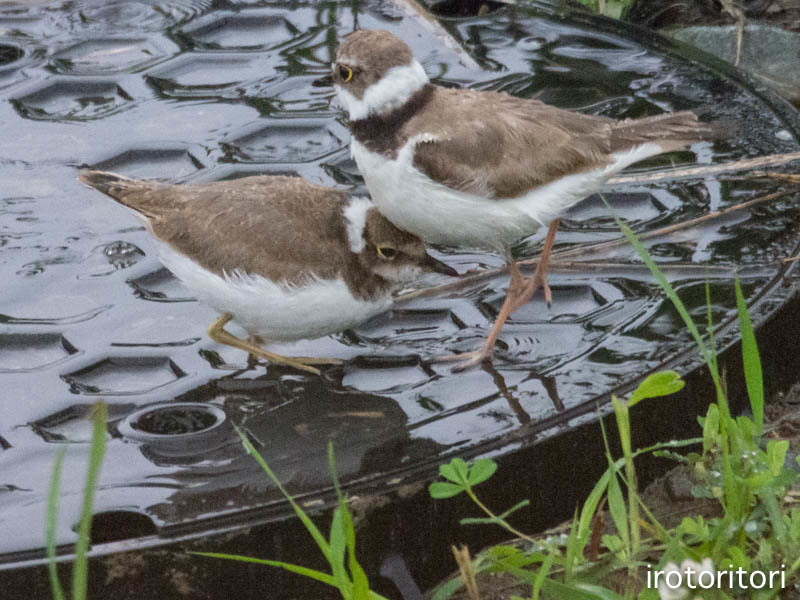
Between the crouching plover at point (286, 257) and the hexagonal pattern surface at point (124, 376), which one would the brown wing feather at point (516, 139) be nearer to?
the crouching plover at point (286, 257)

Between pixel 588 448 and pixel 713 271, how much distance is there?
121 cm

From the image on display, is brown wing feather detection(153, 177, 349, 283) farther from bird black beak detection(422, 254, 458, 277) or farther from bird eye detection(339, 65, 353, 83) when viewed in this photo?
bird eye detection(339, 65, 353, 83)

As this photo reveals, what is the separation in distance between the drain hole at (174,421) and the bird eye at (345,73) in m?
1.44

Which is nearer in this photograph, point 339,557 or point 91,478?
point 91,478

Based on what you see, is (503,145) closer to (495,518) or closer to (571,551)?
(495,518)

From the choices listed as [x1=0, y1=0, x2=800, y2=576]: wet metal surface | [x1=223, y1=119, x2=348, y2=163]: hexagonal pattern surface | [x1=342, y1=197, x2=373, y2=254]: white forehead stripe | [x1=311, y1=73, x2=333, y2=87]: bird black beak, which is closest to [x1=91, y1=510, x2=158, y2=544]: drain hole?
[x1=0, y1=0, x2=800, y2=576]: wet metal surface

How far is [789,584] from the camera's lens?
344 cm

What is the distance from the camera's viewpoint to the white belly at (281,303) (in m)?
4.05

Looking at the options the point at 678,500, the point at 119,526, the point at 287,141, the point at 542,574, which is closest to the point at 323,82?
the point at 287,141

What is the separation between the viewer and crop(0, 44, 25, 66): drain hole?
20.9ft

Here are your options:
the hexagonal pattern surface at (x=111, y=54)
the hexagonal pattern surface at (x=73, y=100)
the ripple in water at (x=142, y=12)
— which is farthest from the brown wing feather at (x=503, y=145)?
the ripple in water at (x=142, y=12)

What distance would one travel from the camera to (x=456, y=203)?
14.1ft

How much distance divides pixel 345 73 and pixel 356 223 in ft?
2.05

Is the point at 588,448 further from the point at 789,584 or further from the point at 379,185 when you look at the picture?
the point at 379,185
